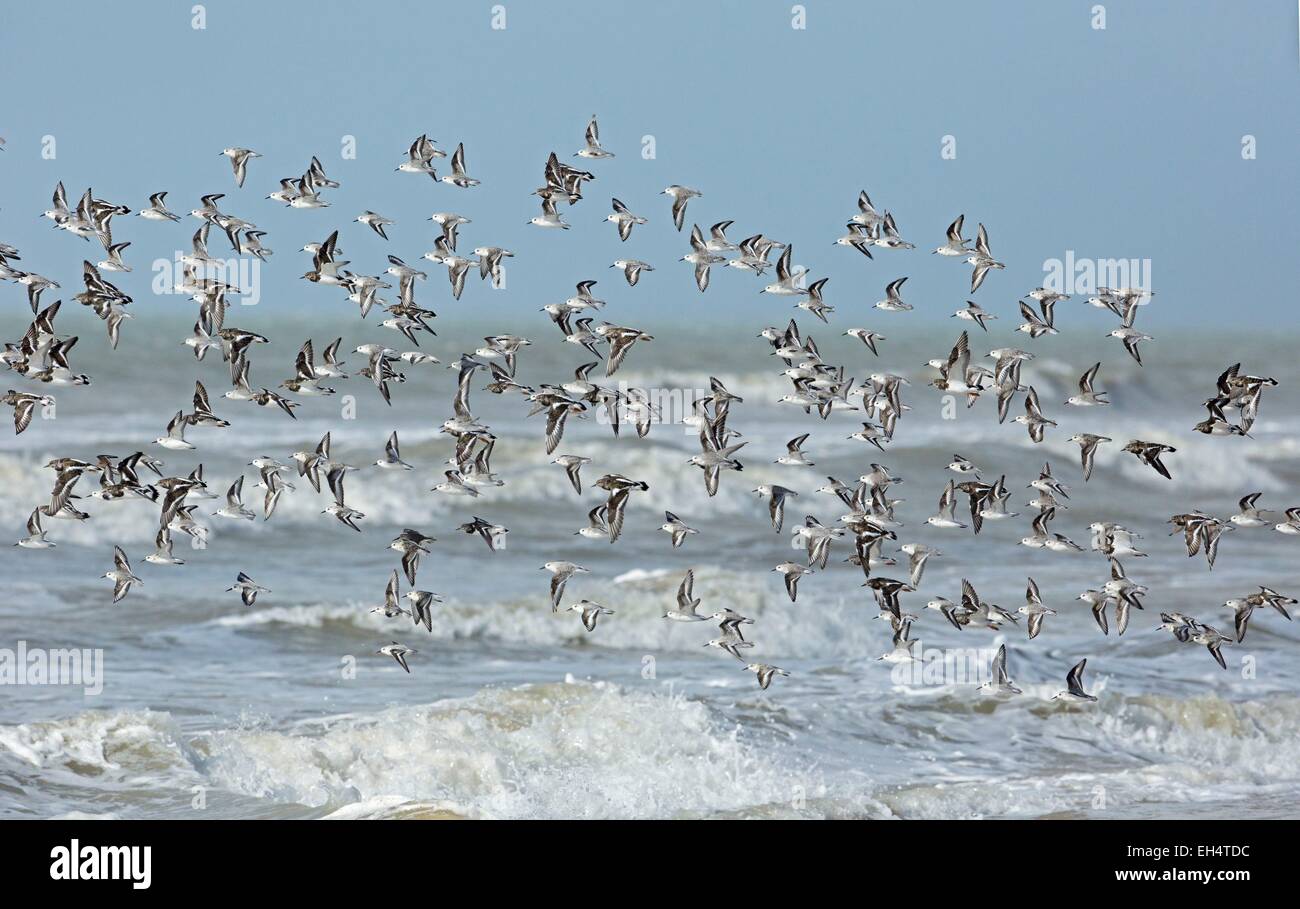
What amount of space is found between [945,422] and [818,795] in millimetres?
29852

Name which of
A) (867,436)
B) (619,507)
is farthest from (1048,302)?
(619,507)

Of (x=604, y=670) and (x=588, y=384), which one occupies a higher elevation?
(x=588, y=384)

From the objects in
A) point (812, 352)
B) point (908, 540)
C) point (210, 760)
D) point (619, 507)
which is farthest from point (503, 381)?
point (908, 540)

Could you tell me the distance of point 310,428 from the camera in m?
40.1

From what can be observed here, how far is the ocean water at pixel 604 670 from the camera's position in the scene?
1638cm

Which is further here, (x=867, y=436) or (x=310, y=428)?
(x=310, y=428)

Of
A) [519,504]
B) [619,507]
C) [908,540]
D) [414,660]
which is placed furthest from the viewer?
[519,504]

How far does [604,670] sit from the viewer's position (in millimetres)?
21000

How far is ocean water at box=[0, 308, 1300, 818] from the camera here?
16.4 meters

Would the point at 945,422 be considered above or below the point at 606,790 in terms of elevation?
above

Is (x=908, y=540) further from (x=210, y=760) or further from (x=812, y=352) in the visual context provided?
(x=210, y=760)

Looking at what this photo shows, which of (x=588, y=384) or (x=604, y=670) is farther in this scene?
(x=604, y=670)

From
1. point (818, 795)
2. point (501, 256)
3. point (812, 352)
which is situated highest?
point (501, 256)
